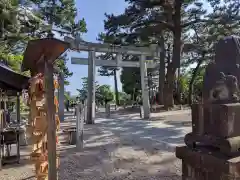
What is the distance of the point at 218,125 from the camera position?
236 cm

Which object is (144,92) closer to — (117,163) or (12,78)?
(117,163)

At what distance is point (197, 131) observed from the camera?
8.50ft

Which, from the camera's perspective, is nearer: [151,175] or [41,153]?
[41,153]

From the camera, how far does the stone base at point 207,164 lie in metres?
2.18

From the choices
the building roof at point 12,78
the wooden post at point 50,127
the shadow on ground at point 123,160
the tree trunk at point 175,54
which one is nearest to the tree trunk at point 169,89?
the tree trunk at point 175,54

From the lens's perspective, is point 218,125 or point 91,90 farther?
point 91,90

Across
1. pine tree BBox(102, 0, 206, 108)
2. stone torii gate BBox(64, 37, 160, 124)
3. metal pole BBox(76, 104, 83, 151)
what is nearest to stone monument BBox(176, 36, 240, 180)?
metal pole BBox(76, 104, 83, 151)

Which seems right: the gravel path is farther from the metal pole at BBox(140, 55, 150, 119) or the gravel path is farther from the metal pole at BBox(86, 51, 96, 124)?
the metal pole at BBox(140, 55, 150, 119)

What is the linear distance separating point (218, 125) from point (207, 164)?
410 millimetres

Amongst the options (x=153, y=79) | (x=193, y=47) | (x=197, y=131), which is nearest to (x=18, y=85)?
(x=197, y=131)

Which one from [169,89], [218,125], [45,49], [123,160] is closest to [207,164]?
[218,125]

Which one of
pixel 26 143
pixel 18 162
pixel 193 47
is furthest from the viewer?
pixel 193 47

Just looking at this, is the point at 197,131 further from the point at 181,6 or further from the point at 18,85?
the point at 181,6

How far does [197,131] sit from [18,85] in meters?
3.21
